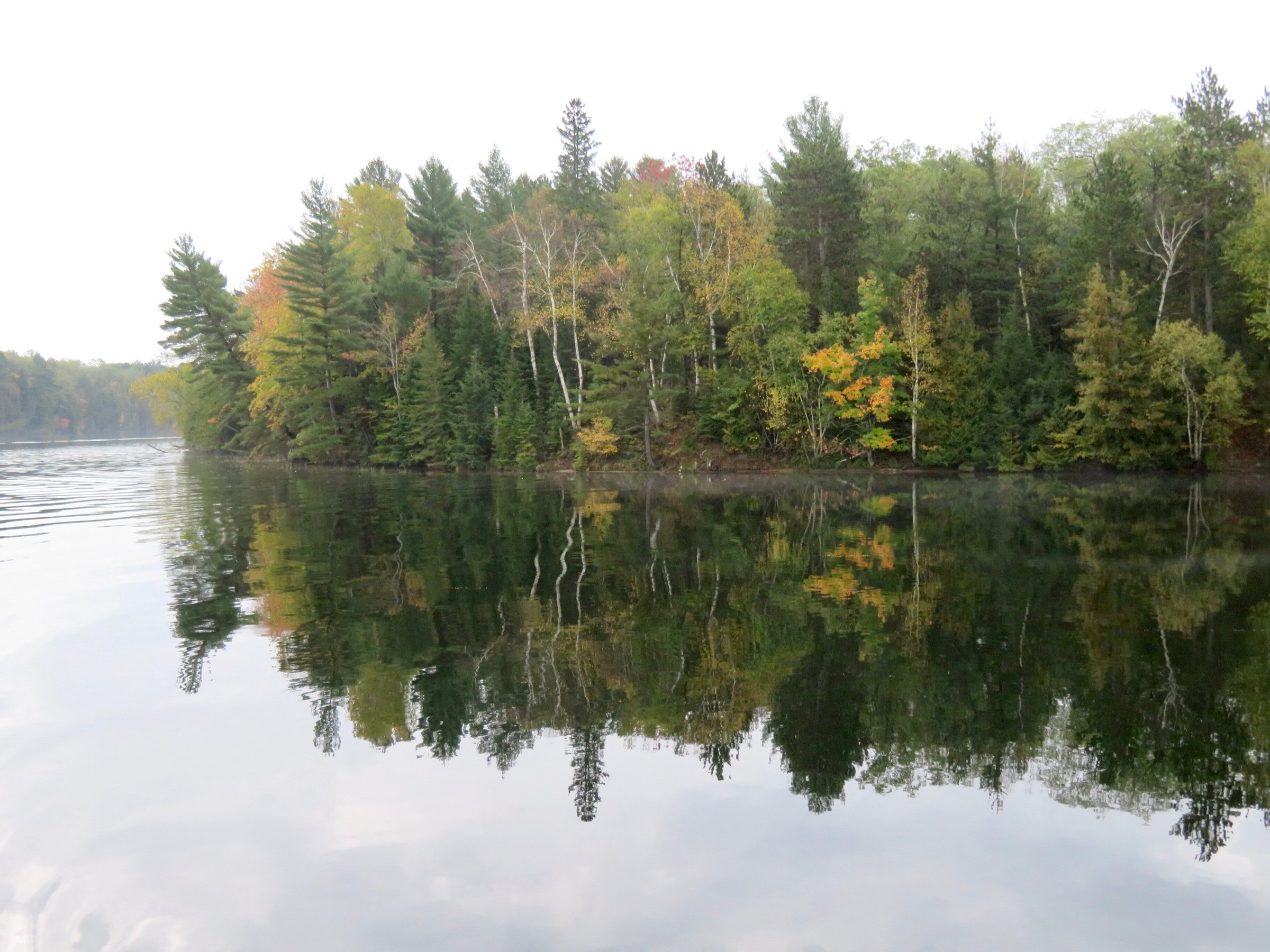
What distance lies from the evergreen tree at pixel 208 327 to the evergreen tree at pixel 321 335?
9109mm

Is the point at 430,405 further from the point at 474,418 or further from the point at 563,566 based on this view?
the point at 563,566

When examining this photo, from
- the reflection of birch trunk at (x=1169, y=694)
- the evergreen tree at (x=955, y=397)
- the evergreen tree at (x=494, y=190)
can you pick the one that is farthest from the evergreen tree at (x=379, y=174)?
the reflection of birch trunk at (x=1169, y=694)

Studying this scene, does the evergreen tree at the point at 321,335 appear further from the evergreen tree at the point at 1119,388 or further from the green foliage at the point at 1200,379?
the green foliage at the point at 1200,379

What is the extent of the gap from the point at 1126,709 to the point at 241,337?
2728 inches

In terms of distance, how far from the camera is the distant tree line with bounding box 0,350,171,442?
141500 millimetres

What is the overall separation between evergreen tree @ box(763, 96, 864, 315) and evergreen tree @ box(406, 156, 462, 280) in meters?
25.7

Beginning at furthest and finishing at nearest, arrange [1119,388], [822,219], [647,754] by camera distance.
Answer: [822,219] < [1119,388] < [647,754]

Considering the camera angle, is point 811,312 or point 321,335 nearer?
point 811,312

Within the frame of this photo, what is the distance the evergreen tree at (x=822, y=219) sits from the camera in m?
43.8

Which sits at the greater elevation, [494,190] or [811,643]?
[494,190]

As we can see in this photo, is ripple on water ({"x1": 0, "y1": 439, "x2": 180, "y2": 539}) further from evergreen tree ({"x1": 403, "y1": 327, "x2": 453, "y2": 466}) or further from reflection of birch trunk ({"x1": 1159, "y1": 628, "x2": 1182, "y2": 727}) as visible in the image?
reflection of birch trunk ({"x1": 1159, "y1": 628, "x2": 1182, "y2": 727})

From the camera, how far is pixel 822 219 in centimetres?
4538

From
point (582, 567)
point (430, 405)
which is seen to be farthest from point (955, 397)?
A: point (430, 405)

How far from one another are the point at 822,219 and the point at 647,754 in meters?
41.8
